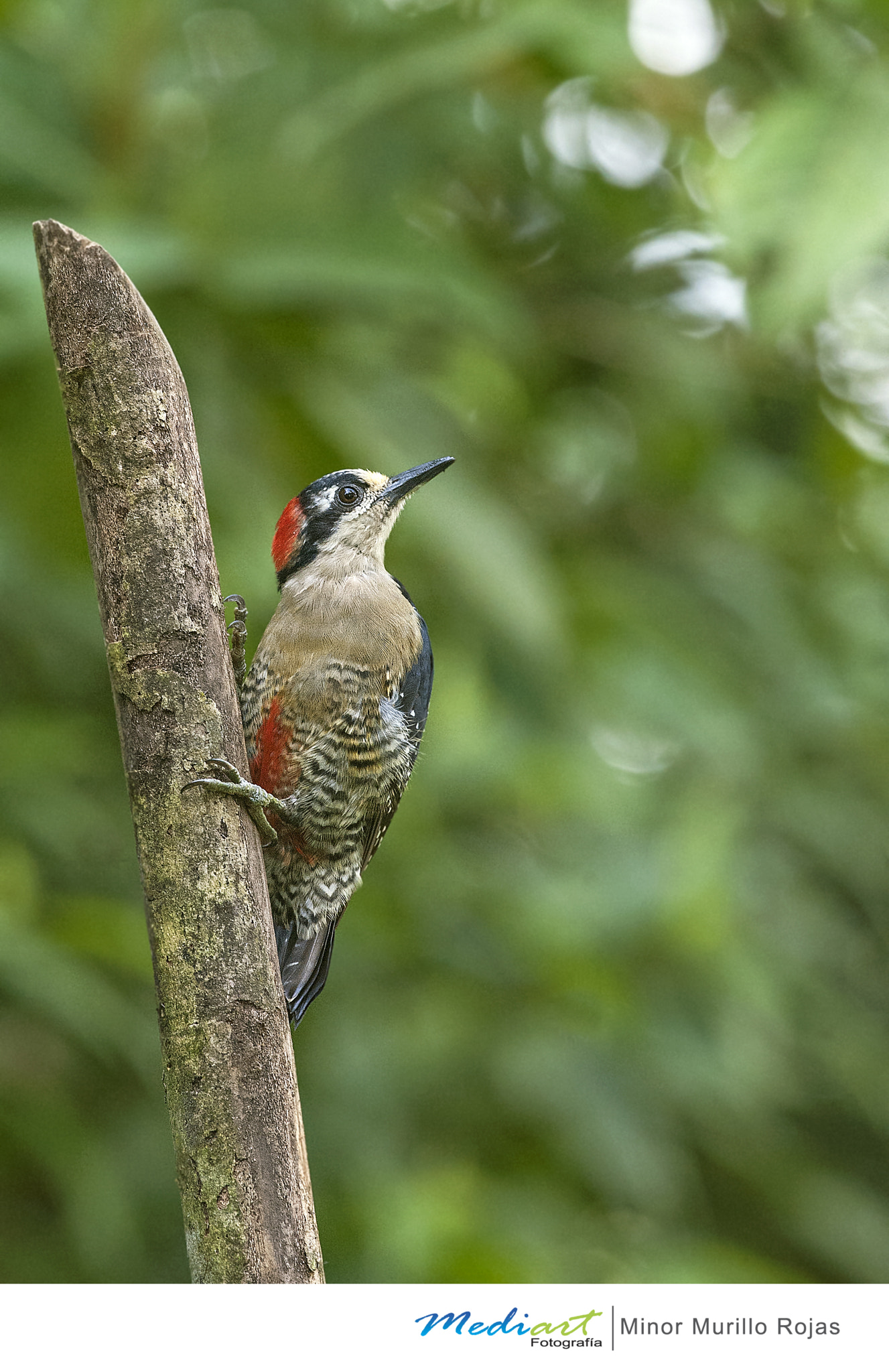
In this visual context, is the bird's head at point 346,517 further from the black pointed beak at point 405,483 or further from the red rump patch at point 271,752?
the red rump patch at point 271,752

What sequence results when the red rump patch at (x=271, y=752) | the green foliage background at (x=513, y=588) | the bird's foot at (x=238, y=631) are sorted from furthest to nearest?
the green foliage background at (x=513, y=588) < the red rump patch at (x=271, y=752) < the bird's foot at (x=238, y=631)

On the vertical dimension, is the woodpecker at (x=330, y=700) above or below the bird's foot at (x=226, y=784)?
below

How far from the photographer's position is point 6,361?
8.31 feet

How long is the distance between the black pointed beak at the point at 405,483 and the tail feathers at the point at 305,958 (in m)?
0.54

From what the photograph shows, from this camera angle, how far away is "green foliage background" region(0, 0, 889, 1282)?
2.49 metres

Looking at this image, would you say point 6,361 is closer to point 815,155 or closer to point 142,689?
point 815,155

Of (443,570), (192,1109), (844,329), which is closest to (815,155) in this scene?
(844,329)

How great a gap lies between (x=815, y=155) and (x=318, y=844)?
137 cm

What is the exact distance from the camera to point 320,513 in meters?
1.72

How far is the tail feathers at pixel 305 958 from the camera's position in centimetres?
171

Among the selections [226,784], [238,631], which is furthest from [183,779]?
[238,631]

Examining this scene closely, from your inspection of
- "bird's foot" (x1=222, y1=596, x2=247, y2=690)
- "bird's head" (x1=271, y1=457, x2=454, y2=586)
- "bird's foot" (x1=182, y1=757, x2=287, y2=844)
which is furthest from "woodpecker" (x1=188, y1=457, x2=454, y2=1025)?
"bird's foot" (x1=182, y1=757, x2=287, y2=844)
